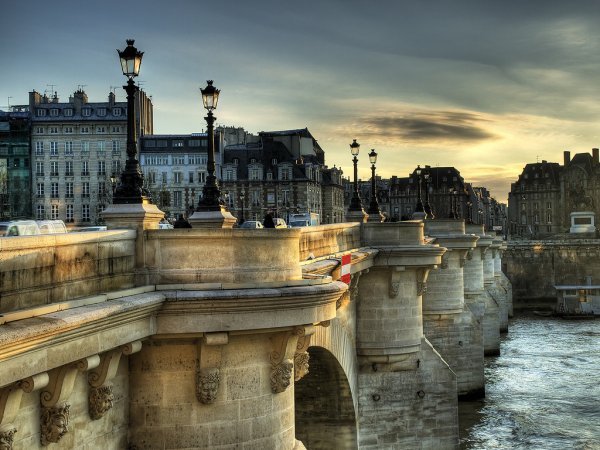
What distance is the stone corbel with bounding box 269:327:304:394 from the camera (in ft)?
37.7

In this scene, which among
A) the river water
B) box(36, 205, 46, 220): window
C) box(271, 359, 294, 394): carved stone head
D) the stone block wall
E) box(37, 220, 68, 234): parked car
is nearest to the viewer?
the stone block wall

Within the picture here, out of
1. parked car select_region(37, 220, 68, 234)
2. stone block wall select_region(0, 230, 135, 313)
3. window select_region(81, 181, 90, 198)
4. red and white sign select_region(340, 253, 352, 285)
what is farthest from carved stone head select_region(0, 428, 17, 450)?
window select_region(81, 181, 90, 198)

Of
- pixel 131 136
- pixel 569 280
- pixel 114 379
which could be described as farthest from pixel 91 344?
pixel 569 280

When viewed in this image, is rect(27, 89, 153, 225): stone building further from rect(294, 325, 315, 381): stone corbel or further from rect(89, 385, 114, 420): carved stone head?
rect(89, 385, 114, 420): carved stone head

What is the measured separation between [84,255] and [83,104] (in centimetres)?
9680

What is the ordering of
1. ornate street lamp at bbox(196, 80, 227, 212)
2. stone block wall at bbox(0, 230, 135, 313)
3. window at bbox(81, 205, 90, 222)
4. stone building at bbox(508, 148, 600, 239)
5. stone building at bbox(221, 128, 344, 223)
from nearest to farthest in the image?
stone block wall at bbox(0, 230, 135, 313)
ornate street lamp at bbox(196, 80, 227, 212)
window at bbox(81, 205, 90, 222)
stone building at bbox(221, 128, 344, 223)
stone building at bbox(508, 148, 600, 239)

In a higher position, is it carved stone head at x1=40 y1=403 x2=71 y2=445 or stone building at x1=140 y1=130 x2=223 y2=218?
stone building at x1=140 y1=130 x2=223 y2=218

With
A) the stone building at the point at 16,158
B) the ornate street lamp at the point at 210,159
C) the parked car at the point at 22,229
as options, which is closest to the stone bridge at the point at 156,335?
the ornate street lamp at the point at 210,159

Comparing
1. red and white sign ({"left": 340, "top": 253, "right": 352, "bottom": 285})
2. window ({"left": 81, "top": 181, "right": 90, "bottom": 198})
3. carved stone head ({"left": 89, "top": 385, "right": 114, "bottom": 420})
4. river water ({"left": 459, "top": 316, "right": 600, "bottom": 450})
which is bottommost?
river water ({"left": 459, "top": 316, "right": 600, "bottom": 450})

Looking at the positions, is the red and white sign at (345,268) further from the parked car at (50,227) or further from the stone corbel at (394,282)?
the parked car at (50,227)

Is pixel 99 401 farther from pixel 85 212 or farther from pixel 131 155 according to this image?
pixel 85 212

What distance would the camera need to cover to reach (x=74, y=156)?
332 feet

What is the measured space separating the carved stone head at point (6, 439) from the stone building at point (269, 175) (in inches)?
3614

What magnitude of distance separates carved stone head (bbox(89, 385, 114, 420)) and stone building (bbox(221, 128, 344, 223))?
89.9 meters
